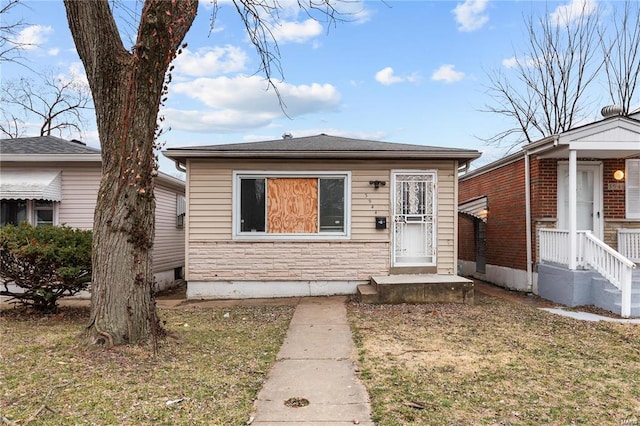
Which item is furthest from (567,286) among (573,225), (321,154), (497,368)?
(321,154)

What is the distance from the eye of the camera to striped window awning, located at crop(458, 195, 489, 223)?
11.7 m

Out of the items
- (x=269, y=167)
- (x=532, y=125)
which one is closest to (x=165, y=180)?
(x=269, y=167)

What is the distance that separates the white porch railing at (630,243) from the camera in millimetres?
8969

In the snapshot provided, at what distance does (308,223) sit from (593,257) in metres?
5.40

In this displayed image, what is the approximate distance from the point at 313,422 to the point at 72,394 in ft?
6.61

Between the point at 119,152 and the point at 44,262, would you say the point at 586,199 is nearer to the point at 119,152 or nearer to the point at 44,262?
the point at 119,152

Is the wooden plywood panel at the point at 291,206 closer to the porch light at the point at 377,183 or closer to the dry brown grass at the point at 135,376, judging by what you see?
the porch light at the point at 377,183

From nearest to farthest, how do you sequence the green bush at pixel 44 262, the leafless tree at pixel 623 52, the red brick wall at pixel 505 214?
the green bush at pixel 44 262
the red brick wall at pixel 505 214
the leafless tree at pixel 623 52

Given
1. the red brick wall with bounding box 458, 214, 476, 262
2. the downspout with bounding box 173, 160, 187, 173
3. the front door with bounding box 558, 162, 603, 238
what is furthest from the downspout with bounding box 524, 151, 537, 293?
the downspout with bounding box 173, 160, 187, 173

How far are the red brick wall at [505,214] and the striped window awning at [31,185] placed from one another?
10.5 meters

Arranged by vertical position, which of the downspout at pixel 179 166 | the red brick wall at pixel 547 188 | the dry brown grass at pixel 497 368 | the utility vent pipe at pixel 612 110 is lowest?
the dry brown grass at pixel 497 368

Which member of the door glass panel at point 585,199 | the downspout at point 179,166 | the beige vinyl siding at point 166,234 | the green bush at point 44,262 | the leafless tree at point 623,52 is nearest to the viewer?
the green bush at point 44,262

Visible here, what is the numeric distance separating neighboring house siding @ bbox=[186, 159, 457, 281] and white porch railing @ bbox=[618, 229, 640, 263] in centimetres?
385

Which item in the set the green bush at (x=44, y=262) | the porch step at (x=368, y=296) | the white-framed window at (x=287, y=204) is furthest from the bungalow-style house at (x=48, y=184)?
the porch step at (x=368, y=296)
